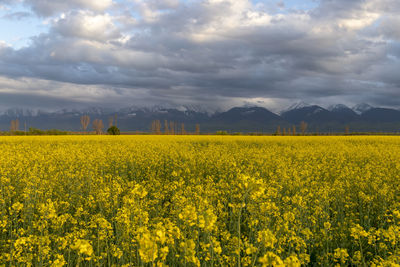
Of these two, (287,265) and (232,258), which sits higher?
(287,265)

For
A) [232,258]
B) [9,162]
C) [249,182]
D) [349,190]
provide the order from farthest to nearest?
[9,162], [349,190], [232,258], [249,182]

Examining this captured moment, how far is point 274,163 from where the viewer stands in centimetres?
1168

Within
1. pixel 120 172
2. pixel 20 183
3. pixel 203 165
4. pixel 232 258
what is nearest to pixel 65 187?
pixel 20 183

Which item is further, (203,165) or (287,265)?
(203,165)

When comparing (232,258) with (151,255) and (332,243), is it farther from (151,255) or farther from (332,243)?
(332,243)

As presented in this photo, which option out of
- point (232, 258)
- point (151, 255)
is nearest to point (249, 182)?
point (151, 255)

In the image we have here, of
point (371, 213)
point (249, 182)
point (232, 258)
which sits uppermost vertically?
point (249, 182)

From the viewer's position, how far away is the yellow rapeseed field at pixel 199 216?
10.5 feet

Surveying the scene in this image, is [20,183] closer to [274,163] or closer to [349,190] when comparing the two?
[274,163]

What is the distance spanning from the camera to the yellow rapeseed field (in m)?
3.19

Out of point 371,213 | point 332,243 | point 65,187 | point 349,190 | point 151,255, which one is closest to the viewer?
point 151,255

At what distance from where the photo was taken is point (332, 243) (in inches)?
188

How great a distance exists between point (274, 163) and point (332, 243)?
23.0 feet

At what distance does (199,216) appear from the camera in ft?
8.88
